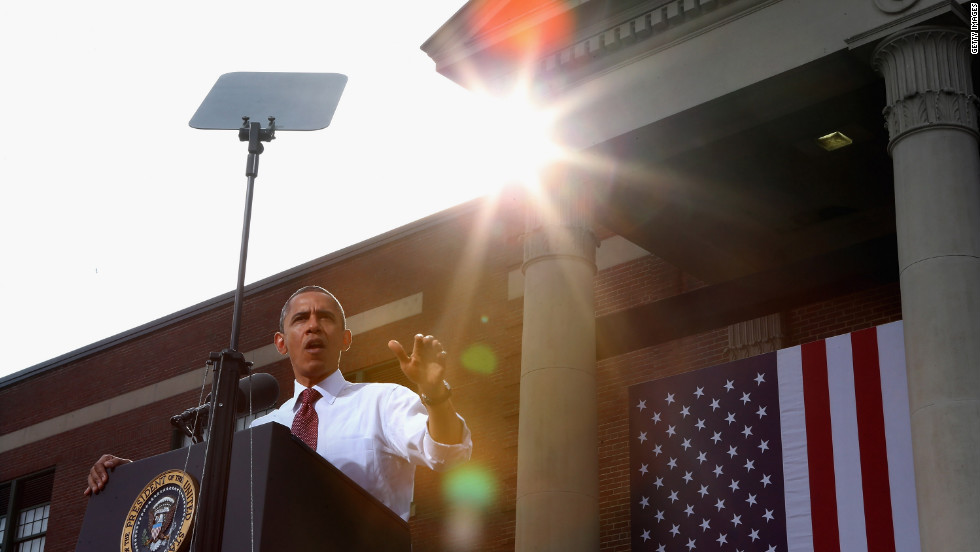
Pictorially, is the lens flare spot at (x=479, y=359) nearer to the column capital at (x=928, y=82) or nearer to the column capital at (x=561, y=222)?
the column capital at (x=561, y=222)

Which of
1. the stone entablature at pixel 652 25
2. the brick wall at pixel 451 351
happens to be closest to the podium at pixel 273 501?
the stone entablature at pixel 652 25

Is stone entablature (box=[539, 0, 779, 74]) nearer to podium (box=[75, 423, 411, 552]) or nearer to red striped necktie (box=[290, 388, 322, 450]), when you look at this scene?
red striped necktie (box=[290, 388, 322, 450])

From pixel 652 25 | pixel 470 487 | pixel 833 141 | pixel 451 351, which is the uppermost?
pixel 652 25

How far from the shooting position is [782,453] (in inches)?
448

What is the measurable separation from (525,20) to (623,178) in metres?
2.03

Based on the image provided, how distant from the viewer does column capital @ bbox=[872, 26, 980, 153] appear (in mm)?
10109

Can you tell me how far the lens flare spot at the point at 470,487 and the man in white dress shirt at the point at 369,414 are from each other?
13.0 m

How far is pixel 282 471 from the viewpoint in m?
3.22

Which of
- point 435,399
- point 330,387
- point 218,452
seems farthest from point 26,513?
point 218,452

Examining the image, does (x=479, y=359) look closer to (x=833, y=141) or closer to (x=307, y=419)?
(x=833, y=141)

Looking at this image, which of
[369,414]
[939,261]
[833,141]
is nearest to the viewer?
[369,414]

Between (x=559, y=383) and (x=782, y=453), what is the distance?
2236 mm

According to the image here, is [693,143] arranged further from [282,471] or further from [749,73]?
[282,471]

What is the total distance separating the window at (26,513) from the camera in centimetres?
2402
